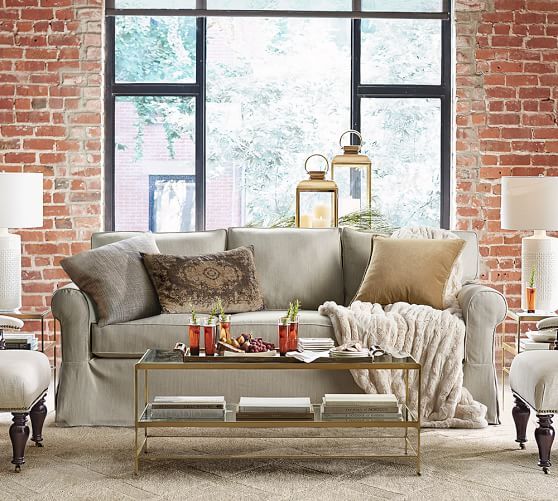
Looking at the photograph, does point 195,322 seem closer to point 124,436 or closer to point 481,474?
point 124,436

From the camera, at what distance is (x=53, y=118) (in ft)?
19.1

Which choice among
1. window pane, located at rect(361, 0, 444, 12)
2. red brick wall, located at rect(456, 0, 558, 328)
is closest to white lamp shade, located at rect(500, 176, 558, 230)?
red brick wall, located at rect(456, 0, 558, 328)

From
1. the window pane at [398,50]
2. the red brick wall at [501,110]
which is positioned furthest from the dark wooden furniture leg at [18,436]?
the window pane at [398,50]

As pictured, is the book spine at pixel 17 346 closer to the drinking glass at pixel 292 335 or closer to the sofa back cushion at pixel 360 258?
the drinking glass at pixel 292 335

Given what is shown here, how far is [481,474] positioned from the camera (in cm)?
345

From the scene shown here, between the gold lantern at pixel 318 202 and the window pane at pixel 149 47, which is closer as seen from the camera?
the gold lantern at pixel 318 202

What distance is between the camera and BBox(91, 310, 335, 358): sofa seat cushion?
13.7 ft

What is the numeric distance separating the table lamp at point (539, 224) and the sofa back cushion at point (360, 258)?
279 mm

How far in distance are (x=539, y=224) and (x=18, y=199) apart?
2884 millimetres

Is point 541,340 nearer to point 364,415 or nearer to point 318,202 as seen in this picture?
point 364,415

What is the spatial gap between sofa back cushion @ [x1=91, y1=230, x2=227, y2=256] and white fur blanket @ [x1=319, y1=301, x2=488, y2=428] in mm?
1065

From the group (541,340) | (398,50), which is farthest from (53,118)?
(541,340)

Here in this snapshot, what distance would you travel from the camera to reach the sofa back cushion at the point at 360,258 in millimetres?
4895

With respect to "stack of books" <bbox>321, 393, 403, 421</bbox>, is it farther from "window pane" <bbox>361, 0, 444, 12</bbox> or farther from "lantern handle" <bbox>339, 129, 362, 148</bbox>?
"window pane" <bbox>361, 0, 444, 12</bbox>
